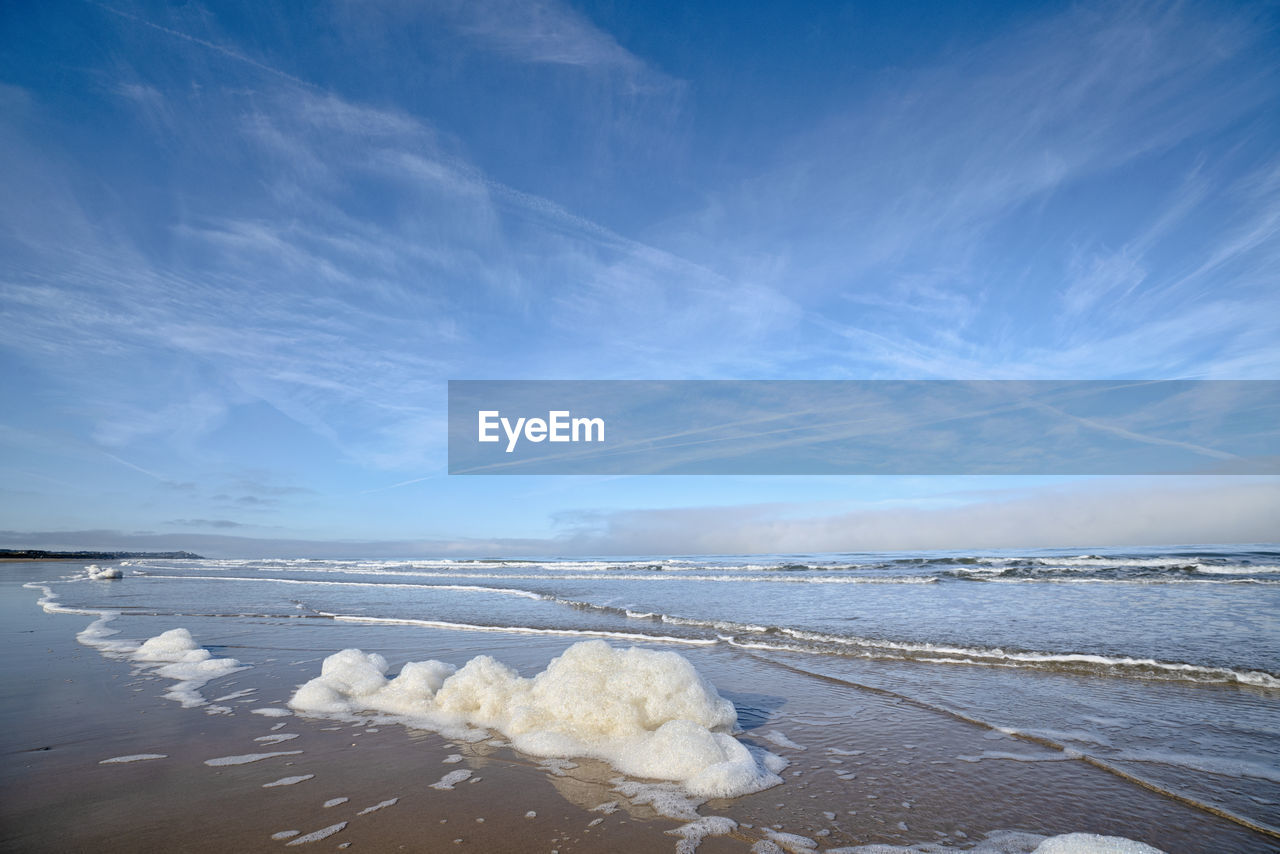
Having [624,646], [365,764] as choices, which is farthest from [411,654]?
[365,764]

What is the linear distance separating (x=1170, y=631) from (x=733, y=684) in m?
8.35

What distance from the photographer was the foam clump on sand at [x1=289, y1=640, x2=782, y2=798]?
4.44 m

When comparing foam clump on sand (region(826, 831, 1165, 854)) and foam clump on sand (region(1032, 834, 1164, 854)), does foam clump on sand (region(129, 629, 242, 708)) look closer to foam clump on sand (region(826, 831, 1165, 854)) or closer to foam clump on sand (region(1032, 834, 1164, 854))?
foam clump on sand (region(826, 831, 1165, 854))

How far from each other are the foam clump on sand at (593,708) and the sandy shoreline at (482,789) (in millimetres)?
243

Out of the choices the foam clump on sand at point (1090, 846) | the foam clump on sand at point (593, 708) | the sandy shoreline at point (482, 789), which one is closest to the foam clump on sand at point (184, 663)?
the sandy shoreline at point (482, 789)

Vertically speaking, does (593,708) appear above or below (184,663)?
above

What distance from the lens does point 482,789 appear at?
13.8 ft

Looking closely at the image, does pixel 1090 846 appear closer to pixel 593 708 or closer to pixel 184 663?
pixel 593 708

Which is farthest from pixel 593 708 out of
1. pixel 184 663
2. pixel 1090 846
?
pixel 184 663

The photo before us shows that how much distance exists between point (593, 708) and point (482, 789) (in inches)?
51.4

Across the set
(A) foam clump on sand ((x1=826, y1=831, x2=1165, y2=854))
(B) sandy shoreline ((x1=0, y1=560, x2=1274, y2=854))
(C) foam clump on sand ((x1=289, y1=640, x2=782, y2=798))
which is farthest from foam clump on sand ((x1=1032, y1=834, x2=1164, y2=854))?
(C) foam clump on sand ((x1=289, y1=640, x2=782, y2=798))

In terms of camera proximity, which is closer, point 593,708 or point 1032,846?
point 1032,846

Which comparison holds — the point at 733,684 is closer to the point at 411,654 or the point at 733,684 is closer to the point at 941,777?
the point at 941,777

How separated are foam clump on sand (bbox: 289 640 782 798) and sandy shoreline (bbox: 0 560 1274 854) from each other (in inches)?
9.6
